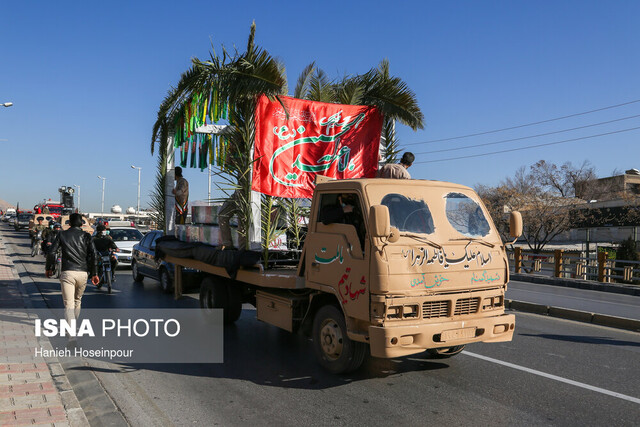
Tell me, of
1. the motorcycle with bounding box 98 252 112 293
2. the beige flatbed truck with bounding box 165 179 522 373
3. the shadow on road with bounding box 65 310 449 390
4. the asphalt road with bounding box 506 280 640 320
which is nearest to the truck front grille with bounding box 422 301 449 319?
the beige flatbed truck with bounding box 165 179 522 373

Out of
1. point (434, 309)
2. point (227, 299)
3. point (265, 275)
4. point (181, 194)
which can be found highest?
point (181, 194)

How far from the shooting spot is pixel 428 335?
5336 millimetres

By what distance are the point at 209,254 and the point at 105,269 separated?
19.6 ft

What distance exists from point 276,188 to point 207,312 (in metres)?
2.62

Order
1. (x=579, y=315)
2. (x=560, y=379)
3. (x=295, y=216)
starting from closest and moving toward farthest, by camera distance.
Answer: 1. (x=560, y=379)
2. (x=295, y=216)
3. (x=579, y=315)

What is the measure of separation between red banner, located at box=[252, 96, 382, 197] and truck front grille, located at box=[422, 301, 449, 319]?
331 cm

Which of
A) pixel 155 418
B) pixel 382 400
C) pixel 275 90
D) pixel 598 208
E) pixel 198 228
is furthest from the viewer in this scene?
pixel 598 208

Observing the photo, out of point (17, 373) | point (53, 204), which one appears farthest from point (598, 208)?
point (53, 204)

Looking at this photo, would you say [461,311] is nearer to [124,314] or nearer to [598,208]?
[124,314]

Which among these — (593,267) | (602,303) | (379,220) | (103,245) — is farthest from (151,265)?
(593,267)

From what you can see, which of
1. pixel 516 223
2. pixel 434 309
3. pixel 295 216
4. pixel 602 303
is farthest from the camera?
pixel 602 303

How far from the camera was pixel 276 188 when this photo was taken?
8039mm

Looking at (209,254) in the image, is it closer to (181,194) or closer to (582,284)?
(181,194)

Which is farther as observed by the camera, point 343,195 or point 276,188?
point 276,188
